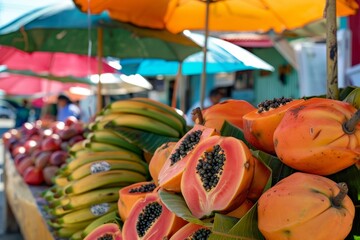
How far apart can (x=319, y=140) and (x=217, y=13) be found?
108 inches

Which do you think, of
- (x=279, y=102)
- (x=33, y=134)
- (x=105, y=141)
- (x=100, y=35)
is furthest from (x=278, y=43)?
(x=279, y=102)

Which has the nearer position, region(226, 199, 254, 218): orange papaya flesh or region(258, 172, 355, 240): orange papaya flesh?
region(258, 172, 355, 240): orange papaya flesh

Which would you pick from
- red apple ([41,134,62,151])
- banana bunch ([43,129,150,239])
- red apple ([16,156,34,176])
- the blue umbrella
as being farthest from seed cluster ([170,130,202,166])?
red apple ([16,156,34,176])

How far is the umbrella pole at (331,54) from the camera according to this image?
130cm

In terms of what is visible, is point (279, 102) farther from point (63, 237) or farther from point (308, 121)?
point (63, 237)

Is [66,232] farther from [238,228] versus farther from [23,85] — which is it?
[23,85]

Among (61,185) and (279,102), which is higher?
(279,102)

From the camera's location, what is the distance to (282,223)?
0.99 m

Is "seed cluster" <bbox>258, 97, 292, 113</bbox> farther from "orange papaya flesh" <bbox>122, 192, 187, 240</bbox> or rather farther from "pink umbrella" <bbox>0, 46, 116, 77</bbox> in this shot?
"pink umbrella" <bbox>0, 46, 116, 77</bbox>

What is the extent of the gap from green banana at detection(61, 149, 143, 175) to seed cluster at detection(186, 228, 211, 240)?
114 cm

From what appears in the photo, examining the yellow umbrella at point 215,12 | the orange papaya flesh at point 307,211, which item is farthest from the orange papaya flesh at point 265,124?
the yellow umbrella at point 215,12

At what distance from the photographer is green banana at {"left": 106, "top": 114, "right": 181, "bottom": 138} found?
7.16 feet

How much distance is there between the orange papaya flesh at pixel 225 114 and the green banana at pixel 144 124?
62 centimetres

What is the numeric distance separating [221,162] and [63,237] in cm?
125
